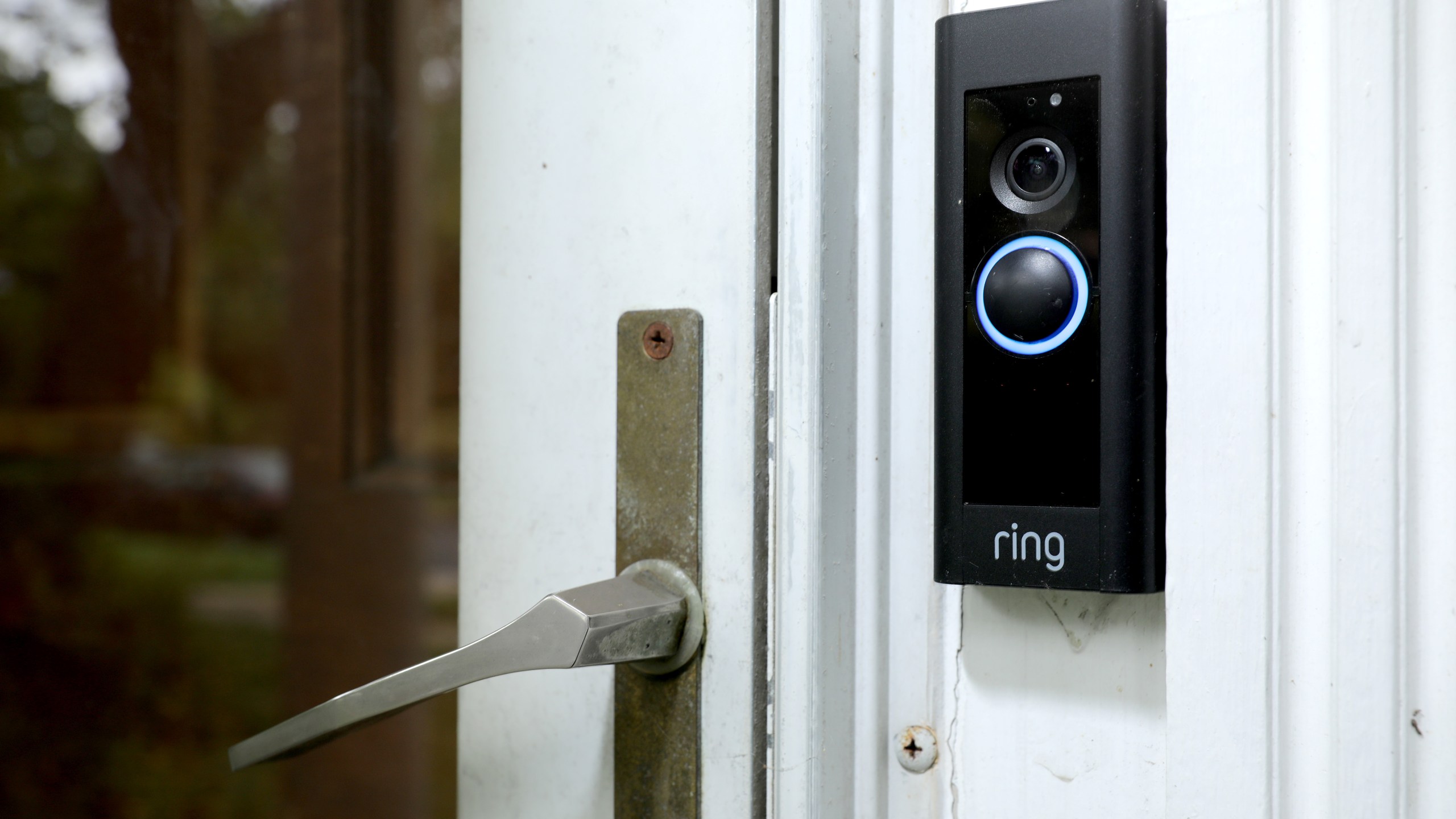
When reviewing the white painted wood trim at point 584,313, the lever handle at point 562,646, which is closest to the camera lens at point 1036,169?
the white painted wood trim at point 584,313

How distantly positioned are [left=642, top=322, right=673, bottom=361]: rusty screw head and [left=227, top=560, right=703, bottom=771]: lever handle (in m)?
0.09

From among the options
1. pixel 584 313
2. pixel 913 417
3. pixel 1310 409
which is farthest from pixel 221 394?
pixel 1310 409

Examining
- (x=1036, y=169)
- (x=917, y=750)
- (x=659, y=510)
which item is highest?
(x=1036, y=169)

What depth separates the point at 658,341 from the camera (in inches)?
15.3

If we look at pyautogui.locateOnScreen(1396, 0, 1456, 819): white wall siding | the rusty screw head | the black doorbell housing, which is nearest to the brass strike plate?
the rusty screw head

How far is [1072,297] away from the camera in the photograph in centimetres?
A: 34

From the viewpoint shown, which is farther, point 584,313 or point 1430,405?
point 584,313

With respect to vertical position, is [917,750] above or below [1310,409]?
below

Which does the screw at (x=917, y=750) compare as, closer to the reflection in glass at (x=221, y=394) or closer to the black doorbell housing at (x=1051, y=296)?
the black doorbell housing at (x=1051, y=296)

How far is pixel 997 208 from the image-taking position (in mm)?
353

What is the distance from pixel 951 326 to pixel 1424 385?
0.52 feet

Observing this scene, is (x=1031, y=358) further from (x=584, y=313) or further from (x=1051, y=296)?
(x=584, y=313)

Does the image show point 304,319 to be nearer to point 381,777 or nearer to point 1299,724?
point 381,777

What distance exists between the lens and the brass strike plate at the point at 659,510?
380mm
